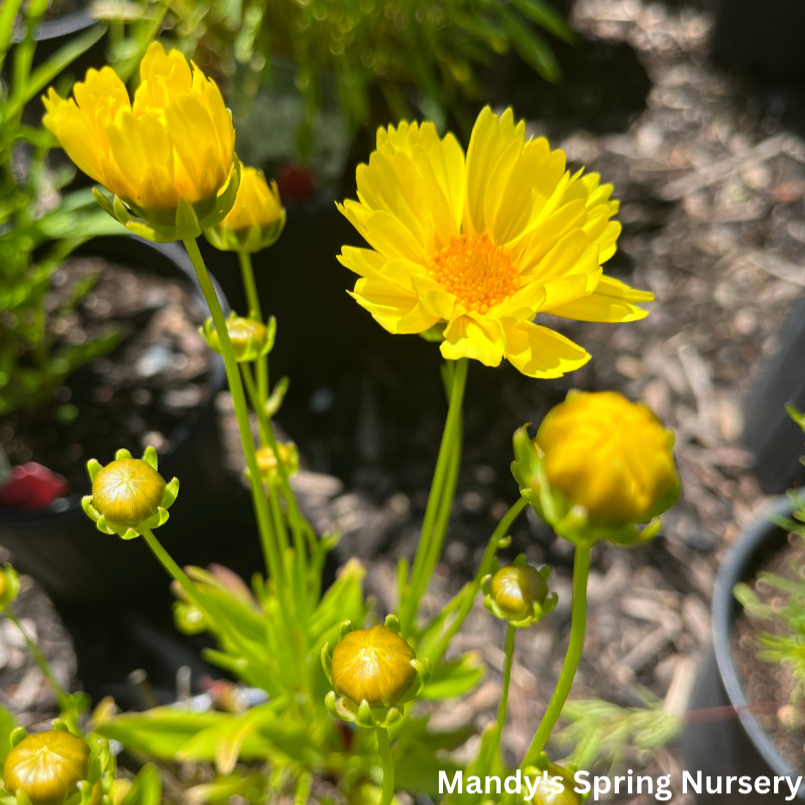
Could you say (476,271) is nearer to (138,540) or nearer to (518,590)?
(518,590)

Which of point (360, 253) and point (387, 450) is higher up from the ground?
point (360, 253)

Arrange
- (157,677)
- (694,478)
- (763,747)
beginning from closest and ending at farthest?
(763,747) < (157,677) < (694,478)

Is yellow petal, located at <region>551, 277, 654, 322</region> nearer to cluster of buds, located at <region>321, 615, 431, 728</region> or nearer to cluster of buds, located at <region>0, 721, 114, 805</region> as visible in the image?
cluster of buds, located at <region>321, 615, 431, 728</region>

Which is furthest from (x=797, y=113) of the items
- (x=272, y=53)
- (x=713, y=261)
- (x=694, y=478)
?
(x=272, y=53)

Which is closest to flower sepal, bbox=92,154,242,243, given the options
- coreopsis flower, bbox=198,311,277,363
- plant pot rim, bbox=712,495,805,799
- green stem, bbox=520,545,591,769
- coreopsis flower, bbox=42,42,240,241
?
coreopsis flower, bbox=42,42,240,241

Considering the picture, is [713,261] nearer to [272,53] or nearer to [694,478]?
[694,478]

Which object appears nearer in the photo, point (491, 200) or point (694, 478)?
point (491, 200)
